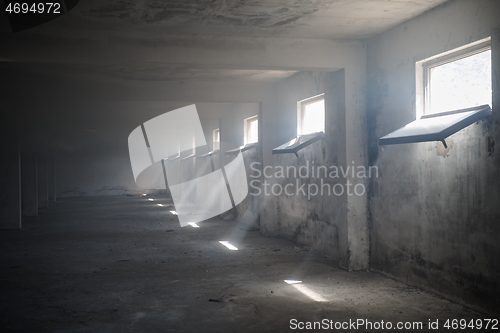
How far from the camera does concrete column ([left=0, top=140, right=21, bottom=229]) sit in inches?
468

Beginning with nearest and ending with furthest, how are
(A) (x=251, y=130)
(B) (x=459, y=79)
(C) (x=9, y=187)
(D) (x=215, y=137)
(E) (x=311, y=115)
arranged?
1. (B) (x=459, y=79)
2. (E) (x=311, y=115)
3. (C) (x=9, y=187)
4. (A) (x=251, y=130)
5. (D) (x=215, y=137)

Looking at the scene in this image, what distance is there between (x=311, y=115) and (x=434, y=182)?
401cm

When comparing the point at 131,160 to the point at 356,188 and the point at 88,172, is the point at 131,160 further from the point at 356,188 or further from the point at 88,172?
the point at 356,188

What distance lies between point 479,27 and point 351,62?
87.5 inches

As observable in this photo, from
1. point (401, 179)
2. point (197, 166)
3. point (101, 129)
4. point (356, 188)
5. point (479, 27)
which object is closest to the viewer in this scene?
point (479, 27)

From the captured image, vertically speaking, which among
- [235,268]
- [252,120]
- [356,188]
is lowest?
[235,268]

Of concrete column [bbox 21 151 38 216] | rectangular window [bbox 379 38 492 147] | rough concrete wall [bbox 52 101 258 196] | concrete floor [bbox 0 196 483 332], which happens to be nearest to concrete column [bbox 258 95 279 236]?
concrete floor [bbox 0 196 483 332]

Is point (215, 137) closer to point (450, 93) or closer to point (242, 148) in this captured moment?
point (242, 148)

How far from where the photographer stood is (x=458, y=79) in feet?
16.7

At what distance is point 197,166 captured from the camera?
1762 centimetres

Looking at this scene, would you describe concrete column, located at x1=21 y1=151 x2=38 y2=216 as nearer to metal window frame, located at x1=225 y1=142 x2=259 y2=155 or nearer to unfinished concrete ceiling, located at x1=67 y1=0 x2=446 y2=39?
metal window frame, located at x1=225 y1=142 x2=259 y2=155

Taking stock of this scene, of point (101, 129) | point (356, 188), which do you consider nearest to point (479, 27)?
point (356, 188)

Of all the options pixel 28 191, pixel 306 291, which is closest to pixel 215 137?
pixel 28 191

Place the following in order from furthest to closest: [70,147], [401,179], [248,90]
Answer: [70,147] → [248,90] → [401,179]
